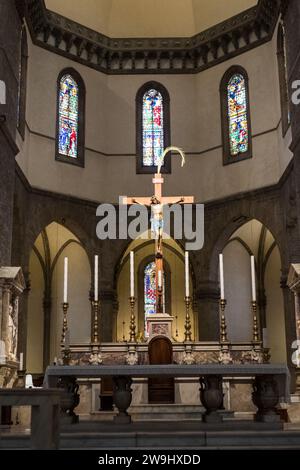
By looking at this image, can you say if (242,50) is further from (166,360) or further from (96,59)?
(166,360)

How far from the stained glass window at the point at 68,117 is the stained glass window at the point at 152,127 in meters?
2.47

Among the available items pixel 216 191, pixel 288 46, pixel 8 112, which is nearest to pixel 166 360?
pixel 8 112

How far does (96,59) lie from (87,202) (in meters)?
5.09

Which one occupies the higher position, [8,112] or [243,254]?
[8,112]

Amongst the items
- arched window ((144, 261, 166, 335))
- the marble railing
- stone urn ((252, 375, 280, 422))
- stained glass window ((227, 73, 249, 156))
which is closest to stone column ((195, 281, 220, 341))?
arched window ((144, 261, 166, 335))

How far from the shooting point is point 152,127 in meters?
22.2

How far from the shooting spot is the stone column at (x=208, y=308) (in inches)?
795

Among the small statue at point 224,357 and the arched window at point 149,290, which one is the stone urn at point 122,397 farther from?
the arched window at point 149,290

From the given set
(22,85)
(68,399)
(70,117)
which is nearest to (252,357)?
(68,399)

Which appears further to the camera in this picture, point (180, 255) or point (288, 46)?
point (180, 255)

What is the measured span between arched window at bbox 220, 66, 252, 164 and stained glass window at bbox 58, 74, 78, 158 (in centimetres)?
487

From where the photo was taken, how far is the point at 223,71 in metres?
21.4

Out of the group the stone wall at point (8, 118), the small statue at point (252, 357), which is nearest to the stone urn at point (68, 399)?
the small statue at point (252, 357)

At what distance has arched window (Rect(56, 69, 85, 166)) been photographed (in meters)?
20.6
